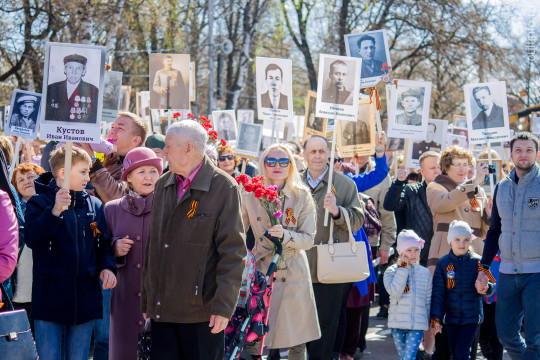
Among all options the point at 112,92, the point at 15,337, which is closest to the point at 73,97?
the point at 15,337

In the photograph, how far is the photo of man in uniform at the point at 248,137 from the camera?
12297 millimetres

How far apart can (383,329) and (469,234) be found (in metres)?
3.02

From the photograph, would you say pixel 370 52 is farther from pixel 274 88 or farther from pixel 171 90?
pixel 171 90

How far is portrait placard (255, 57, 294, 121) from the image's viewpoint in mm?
10102

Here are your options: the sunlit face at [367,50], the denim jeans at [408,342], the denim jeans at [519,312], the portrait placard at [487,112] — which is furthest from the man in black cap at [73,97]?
the portrait placard at [487,112]

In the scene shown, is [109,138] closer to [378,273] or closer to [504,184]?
[504,184]

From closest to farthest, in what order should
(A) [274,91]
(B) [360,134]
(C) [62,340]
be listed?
(C) [62,340] < (B) [360,134] < (A) [274,91]

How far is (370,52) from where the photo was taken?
909 cm

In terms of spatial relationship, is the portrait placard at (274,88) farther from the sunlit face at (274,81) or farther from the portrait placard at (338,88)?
the portrait placard at (338,88)

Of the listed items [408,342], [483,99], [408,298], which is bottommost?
[408,342]

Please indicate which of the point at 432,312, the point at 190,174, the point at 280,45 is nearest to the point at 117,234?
the point at 190,174

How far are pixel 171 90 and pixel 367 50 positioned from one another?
99.0 inches

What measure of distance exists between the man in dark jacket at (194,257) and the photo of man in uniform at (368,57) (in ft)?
15.8

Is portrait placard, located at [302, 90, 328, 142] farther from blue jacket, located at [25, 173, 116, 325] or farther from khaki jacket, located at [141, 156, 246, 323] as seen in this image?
khaki jacket, located at [141, 156, 246, 323]
